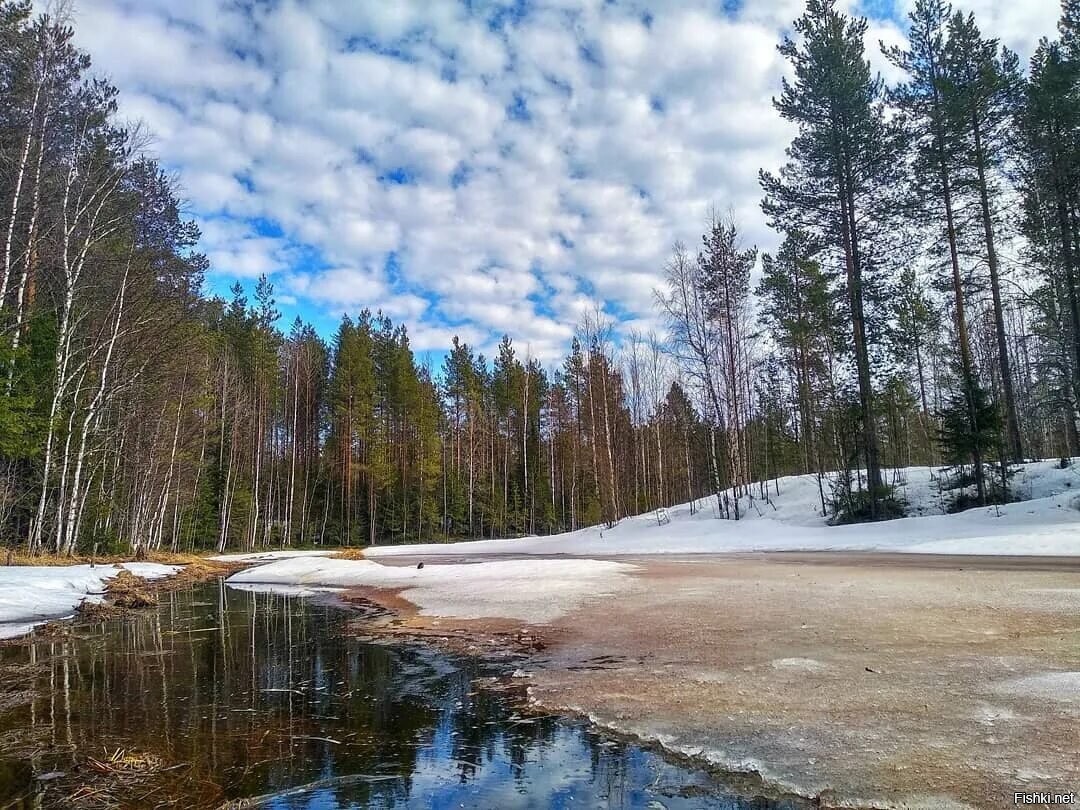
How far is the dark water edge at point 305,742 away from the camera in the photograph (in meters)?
3.06

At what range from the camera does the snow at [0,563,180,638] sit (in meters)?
9.04

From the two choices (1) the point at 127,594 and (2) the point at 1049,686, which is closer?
Answer: (2) the point at 1049,686

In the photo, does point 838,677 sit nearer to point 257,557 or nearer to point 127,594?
point 127,594

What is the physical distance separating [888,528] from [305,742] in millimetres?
20588

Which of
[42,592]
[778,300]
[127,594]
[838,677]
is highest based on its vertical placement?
[778,300]

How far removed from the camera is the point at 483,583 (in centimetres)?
1295

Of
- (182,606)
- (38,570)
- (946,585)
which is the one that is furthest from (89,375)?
(946,585)

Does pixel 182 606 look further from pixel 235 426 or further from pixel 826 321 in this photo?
pixel 235 426

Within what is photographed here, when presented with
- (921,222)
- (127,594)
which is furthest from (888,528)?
(127,594)

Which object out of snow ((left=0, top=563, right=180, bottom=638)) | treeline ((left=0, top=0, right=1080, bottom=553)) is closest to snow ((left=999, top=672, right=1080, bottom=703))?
snow ((left=0, top=563, right=180, bottom=638))

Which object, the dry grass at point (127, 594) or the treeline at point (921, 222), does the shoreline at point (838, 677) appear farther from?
the treeline at point (921, 222)

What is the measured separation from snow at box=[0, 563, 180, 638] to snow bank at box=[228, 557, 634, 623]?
13.8 feet

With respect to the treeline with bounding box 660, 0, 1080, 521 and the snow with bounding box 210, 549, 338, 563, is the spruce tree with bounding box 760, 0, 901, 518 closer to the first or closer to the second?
the treeline with bounding box 660, 0, 1080, 521

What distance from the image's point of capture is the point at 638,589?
10.6 meters
